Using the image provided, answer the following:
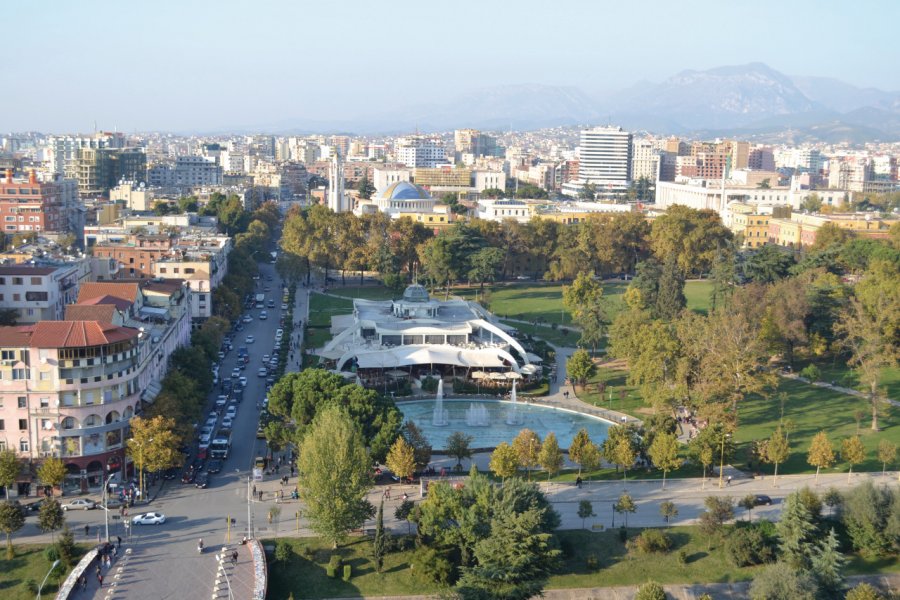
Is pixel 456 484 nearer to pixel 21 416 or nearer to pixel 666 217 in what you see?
pixel 21 416

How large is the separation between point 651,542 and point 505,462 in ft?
15.0

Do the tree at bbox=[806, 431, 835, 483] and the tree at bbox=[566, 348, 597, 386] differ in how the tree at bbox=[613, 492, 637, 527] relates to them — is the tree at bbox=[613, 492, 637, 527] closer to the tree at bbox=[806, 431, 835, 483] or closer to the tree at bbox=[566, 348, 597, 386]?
the tree at bbox=[806, 431, 835, 483]

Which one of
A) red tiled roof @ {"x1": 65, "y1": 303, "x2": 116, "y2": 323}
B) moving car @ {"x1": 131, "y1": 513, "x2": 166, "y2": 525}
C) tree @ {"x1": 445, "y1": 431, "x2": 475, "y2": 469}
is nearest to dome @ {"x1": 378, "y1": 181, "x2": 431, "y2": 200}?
red tiled roof @ {"x1": 65, "y1": 303, "x2": 116, "y2": 323}

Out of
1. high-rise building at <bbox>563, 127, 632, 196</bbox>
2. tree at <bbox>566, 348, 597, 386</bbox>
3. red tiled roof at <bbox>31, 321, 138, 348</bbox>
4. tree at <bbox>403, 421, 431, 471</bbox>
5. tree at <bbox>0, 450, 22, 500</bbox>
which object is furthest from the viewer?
high-rise building at <bbox>563, 127, 632, 196</bbox>

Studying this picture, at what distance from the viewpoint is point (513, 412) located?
36000mm

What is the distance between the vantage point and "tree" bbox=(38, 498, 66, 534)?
76.0 feet

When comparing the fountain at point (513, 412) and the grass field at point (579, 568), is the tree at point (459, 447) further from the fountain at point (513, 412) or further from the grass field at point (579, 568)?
the fountain at point (513, 412)

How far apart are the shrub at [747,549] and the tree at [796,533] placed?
1.29 feet

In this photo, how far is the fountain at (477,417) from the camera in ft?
114

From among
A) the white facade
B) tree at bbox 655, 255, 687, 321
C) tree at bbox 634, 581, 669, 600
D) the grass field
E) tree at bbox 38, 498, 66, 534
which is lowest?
the grass field

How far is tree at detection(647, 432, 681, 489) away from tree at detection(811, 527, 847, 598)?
505 cm

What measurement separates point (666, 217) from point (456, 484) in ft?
138

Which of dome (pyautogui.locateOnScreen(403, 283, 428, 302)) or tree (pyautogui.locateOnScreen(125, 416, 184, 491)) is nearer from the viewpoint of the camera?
tree (pyautogui.locateOnScreen(125, 416, 184, 491))

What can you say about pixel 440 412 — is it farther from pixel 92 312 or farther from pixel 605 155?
pixel 605 155
